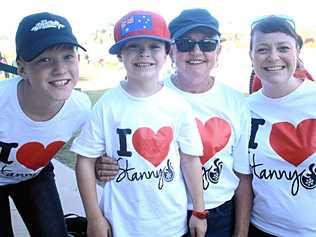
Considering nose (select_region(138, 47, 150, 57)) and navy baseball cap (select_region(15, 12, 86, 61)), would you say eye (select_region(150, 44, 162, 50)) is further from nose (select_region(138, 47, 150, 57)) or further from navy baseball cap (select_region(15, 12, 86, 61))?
navy baseball cap (select_region(15, 12, 86, 61))

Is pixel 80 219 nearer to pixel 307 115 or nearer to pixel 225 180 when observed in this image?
pixel 225 180

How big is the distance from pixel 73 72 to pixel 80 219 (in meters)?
1.11

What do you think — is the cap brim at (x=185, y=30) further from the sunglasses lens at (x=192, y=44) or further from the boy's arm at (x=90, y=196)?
the boy's arm at (x=90, y=196)

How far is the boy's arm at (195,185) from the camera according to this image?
76.2 inches

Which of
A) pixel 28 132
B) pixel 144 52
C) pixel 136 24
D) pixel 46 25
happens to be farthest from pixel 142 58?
pixel 28 132

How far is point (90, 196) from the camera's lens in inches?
74.4

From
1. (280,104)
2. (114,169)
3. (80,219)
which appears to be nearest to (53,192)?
(80,219)

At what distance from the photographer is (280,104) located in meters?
1.99

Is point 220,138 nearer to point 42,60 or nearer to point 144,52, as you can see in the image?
point 144,52

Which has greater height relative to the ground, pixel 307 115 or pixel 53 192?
pixel 307 115

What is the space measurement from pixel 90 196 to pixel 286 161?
90 centimetres

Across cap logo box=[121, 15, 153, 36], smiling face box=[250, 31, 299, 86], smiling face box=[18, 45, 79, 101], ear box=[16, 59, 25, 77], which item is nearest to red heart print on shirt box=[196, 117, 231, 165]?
smiling face box=[250, 31, 299, 86]

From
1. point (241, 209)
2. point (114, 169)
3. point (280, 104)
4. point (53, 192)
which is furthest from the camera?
point (53, 192)

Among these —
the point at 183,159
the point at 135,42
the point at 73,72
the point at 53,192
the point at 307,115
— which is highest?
the point at 135,42
